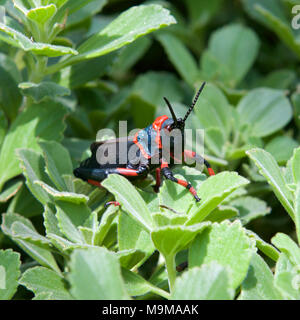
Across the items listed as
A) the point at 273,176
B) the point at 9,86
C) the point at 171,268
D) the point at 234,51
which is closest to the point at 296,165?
the point at 273,176

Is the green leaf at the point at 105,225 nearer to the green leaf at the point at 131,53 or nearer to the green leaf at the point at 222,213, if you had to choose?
the green leaf at the point at 222,213

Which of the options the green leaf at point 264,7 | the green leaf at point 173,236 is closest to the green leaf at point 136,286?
the green leaf at point 173,236

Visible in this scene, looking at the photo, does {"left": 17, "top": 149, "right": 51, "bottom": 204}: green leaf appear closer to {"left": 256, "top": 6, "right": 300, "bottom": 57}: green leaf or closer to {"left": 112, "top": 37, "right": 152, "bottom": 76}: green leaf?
{"left": 112, "top": 37, "right": 152, "bottom": 76}: green leaf

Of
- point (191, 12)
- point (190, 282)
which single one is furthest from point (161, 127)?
point (191, 12)

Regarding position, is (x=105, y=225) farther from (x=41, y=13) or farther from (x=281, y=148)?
(x=281, y=148)

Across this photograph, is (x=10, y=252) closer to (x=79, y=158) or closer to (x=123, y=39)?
(x=79, y=158)
